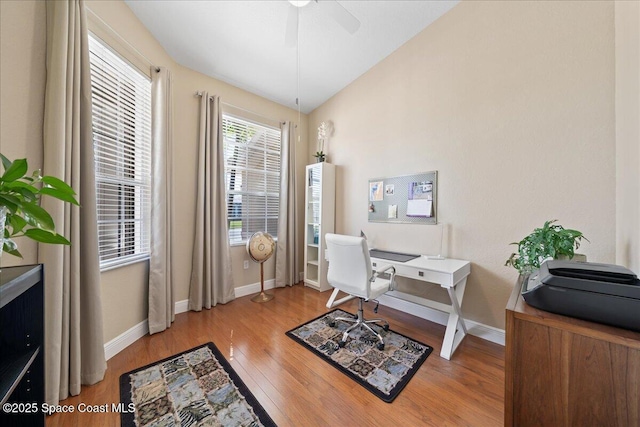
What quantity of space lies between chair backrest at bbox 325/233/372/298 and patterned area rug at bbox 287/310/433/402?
472 millimetres

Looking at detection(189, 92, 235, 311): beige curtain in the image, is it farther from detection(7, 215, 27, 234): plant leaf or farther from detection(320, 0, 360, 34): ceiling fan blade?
detection(7, 215, 27, 234): plant leaf

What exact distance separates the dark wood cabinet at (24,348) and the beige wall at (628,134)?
2.66 metres

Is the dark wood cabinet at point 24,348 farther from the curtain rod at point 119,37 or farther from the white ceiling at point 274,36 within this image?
the white ceiling at point 274,36

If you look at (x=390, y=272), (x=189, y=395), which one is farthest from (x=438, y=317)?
(x=189, y=395)

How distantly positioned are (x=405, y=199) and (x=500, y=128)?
3.52 ft

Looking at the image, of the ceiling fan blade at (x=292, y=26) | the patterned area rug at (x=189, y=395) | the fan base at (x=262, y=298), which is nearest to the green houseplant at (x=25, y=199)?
the patterned area rug at (x=189, y=395)

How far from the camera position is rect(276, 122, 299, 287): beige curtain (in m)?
3.48

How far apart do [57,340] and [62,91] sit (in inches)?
58.5

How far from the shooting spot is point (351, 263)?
1.99 meters

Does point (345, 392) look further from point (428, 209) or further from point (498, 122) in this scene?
point (498, 122)


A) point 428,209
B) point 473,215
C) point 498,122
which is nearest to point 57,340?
point 428,209

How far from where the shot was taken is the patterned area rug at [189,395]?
1.31m

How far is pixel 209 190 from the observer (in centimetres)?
275

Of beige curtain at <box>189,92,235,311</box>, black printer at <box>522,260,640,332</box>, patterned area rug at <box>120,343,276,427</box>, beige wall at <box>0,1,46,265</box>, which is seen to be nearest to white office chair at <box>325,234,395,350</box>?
patterned area rug at <box>120,343,276,427</box>
